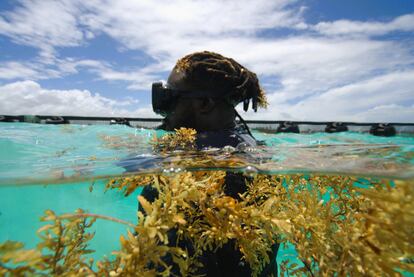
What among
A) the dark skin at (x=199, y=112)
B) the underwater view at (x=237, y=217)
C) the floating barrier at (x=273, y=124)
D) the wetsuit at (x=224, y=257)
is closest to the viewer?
the underwater view at (x=237, y=217)

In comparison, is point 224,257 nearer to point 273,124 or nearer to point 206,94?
point 206,94

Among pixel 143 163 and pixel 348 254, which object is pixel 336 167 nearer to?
pixel 348 254

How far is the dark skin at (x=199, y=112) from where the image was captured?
501 centimetres

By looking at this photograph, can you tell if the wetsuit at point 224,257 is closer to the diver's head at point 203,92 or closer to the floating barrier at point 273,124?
the diver's head at point 203,92

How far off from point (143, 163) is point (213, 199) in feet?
7.55

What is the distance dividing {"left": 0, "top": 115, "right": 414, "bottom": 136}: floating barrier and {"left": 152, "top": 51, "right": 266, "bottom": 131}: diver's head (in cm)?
895

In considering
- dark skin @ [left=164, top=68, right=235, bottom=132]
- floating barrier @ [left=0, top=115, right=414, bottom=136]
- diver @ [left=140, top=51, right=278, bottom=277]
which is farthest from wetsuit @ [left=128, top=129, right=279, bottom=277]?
floating barrier @ [left=0, top=115, right=414, bottom=136]

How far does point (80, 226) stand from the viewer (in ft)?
6.31

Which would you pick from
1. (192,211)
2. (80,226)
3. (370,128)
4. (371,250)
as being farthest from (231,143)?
(370,128)

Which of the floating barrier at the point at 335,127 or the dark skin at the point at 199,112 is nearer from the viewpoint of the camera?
the dark skin at the point at 199,112

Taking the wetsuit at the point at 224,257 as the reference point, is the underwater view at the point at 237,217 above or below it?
above

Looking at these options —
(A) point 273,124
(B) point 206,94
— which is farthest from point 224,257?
(A) point 273,124

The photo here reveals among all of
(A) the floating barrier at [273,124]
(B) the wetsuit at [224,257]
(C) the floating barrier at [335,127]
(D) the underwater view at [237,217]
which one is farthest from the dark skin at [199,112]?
(C) the floating barrier at [335,127]

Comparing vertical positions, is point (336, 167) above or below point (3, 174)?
above
